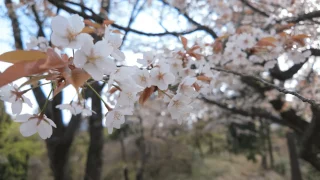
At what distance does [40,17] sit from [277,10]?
2284 mm

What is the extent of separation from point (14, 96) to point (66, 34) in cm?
21

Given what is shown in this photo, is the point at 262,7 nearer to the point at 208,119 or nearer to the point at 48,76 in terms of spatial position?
the point at 48,76

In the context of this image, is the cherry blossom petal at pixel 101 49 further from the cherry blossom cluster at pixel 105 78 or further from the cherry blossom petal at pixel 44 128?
the cherry blossom petal at pixel 44 128

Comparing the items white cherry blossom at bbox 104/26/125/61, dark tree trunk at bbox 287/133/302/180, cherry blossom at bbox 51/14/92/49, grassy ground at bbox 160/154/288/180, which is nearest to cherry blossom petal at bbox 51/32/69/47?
cherry blossom at bbox 51/14/92/49

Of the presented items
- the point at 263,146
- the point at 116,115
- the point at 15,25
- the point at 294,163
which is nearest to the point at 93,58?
the point at 116,115

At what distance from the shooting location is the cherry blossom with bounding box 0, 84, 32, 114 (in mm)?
640

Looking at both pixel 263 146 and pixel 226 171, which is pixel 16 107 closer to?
pixel 226 171

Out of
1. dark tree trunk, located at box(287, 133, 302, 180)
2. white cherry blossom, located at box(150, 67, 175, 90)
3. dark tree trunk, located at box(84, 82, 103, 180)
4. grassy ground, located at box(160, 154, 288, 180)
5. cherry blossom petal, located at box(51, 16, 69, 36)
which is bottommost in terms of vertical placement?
grassy ground, located at box(160, 154, 288, 180)

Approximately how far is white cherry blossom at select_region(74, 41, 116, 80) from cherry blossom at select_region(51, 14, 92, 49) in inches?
0.7

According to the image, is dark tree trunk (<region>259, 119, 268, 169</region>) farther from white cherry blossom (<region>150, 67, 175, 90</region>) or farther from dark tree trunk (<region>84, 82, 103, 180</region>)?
white cherry blossom (<region>150, 67, 175, 90</region>)

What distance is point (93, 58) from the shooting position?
0.53m

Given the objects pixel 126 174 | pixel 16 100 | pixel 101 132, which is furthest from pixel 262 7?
pixel 126 174

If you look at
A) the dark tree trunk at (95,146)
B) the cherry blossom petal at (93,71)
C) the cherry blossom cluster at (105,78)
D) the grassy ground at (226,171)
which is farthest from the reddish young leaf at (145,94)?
the grassy ground at (226,171)

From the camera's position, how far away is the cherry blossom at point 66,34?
0.53 metres
